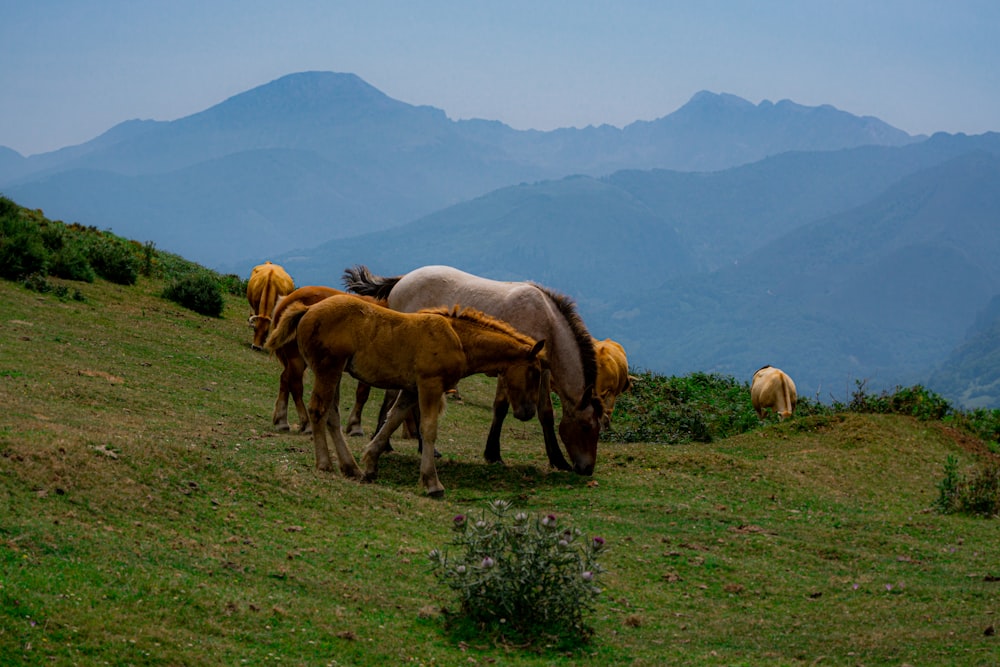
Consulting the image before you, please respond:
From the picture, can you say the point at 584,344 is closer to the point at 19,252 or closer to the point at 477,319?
the point at 477,319

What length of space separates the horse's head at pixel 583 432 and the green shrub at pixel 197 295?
1485 cm

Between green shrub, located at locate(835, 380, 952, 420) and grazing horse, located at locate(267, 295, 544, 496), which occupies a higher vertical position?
green shrub, located at locate(835, 380, 952, 420)

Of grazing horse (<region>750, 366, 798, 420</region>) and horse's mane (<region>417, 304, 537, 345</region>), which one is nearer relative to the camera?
horse's mane (<region>417, 304, 537, 345</region>)

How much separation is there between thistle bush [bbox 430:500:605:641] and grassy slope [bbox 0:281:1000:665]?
319 millimetres

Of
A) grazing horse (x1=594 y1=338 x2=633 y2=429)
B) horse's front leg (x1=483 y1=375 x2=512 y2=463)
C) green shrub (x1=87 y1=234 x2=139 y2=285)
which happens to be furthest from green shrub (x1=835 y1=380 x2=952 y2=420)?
green shrub (x1=87 y1=234 x2=139 y2=285)

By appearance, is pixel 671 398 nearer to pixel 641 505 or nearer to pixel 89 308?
pixel 641 505

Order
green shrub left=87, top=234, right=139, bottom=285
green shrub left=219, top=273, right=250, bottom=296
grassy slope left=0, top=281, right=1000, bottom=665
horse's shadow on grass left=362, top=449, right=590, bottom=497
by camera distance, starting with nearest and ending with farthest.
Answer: grassy slope left=0, top=281, right=1000, bottom=665 < horse's shadow on grass left=362, top=449, right=590, bottom=497 < green shrub left=87, top=234, right=139, bottom=285 < green shrub left=219, top=273, right=250, bottom=296

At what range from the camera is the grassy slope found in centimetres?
791

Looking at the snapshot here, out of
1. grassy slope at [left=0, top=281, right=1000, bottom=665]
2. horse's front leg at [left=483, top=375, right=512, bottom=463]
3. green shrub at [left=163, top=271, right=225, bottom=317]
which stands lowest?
grassy slope at [left=0, top=281, right=1000, bottom=665]

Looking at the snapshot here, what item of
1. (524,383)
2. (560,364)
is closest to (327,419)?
(524,383)

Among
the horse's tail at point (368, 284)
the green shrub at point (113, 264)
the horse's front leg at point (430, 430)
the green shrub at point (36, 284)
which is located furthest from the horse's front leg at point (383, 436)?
the green shrub at point (113, 264)

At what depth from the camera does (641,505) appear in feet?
46.6

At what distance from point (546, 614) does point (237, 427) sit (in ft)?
28.3

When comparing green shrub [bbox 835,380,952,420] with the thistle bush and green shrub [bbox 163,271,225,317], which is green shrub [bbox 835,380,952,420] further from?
green shrub [bbox 163,271,225,317]
